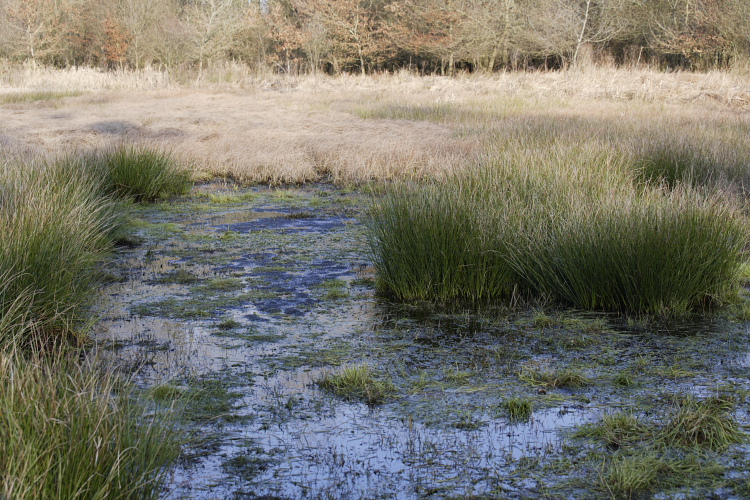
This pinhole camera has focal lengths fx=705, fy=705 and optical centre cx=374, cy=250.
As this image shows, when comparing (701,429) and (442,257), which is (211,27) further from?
(701,429)

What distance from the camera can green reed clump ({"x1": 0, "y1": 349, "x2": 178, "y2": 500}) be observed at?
6.04 feet

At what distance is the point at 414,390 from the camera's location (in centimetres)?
337

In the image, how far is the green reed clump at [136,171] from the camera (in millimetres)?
8148

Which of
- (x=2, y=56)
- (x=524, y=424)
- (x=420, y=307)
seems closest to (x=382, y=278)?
(x=420, y=307)

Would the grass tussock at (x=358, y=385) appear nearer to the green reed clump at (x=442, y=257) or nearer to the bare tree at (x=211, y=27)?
the green reed clump at (x=442, y=257)

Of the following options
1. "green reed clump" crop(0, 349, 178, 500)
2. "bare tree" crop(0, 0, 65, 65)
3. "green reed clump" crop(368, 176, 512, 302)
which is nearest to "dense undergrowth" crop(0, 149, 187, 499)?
"green reed clump" crop(0, 349, 178, 500)

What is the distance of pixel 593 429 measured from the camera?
9.57 ft

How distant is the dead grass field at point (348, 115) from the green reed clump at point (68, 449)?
4893 millimetres

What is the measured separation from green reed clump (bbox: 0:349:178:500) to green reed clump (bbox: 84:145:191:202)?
6206 mm

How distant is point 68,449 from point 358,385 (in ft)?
5.31

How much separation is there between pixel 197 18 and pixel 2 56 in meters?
9.26

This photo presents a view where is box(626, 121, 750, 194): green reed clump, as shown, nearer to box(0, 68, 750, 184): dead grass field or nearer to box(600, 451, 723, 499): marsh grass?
box(0, 68, 750, 184): dead grass field

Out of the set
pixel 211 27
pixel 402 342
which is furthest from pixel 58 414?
pixel 211 27

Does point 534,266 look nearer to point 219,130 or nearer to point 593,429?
point 593,429
